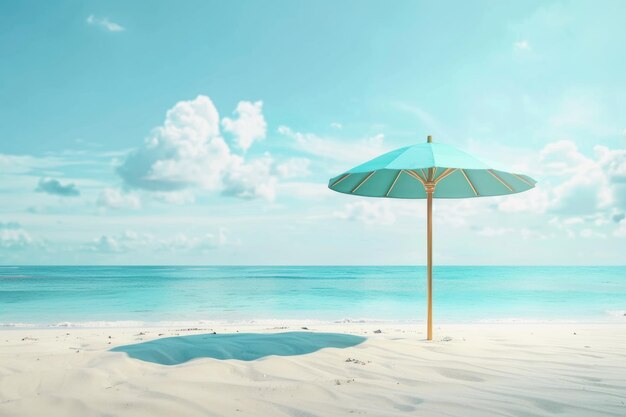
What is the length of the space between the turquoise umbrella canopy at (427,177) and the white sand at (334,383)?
196 centimetres

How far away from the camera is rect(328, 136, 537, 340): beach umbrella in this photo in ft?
15.9

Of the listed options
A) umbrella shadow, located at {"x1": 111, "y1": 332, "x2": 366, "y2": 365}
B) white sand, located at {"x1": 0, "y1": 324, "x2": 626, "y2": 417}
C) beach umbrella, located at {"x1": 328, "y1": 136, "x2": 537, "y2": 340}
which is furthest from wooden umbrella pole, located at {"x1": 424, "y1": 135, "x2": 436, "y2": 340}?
umbrella shadow, located at {"x1": 111, "y1": 332, "x2": 366, "y2": 365}

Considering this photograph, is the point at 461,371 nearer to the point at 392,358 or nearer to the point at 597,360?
the point at 392,358

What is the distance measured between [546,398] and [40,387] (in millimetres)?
3529

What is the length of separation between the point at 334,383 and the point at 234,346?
5.73 ft

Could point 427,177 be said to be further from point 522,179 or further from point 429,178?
point 522,179

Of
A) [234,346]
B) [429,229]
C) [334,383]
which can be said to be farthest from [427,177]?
[334,383]

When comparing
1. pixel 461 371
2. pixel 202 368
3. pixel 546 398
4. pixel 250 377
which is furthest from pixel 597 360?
pixel 202 368

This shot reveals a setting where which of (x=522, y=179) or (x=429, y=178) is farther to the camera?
(x=429, y=178)

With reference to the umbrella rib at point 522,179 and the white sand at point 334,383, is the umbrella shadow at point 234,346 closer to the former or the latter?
the white sand at point 334,383

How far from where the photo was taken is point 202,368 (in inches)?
147

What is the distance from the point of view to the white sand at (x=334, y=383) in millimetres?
2742

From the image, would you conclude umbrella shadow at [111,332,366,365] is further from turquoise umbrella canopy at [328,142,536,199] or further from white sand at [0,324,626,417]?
turquoise umbrella canopy at [328,142,536,199]

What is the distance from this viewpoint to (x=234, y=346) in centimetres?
477
